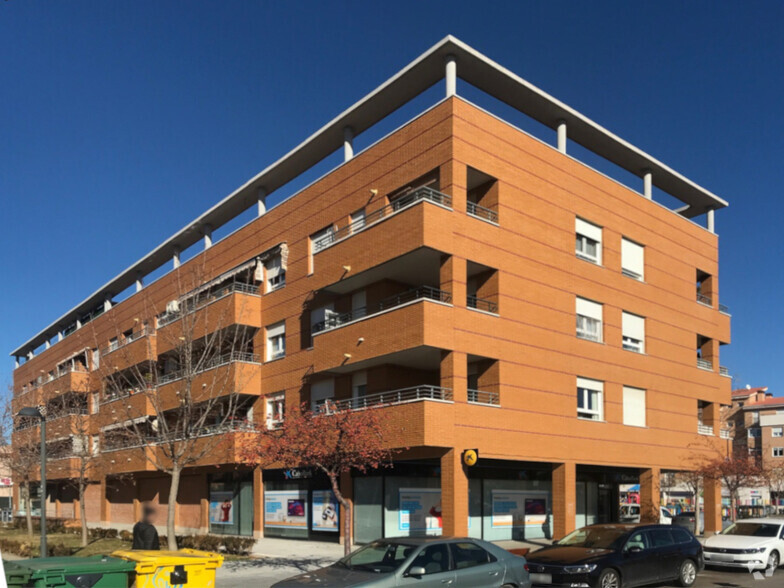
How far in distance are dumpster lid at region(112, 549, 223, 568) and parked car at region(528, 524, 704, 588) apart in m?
6.74

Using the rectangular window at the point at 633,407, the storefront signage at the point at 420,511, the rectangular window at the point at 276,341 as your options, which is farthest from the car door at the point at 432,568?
the rectangular window at the point at 276,341

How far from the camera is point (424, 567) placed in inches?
470

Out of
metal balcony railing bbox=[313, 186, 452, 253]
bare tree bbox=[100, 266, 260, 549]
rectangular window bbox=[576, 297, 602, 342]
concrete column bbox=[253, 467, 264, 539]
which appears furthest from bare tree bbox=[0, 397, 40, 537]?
rectangular window bbox=[576, 297, 602, 342]

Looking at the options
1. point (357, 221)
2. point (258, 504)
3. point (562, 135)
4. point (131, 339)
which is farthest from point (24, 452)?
point (562, 135)

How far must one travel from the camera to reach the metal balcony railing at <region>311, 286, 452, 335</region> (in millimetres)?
26031

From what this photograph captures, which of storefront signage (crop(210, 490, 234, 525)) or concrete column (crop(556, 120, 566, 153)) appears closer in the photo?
concrete column (crop(556, 120, 566, 153))

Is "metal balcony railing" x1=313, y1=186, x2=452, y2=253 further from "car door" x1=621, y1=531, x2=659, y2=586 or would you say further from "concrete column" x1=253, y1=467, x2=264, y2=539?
"car door" x1=621, y1=531, x2=659, y2=586

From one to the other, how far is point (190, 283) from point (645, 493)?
2247cm

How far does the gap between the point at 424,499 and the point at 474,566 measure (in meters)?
14.3

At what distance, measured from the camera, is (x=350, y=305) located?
28.7m

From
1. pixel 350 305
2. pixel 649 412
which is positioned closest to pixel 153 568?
pixel 350 305

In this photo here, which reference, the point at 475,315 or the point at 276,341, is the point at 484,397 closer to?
the point at 475,315

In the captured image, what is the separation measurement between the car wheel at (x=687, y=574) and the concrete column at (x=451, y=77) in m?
14.7

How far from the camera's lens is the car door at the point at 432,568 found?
1160 centimetres
